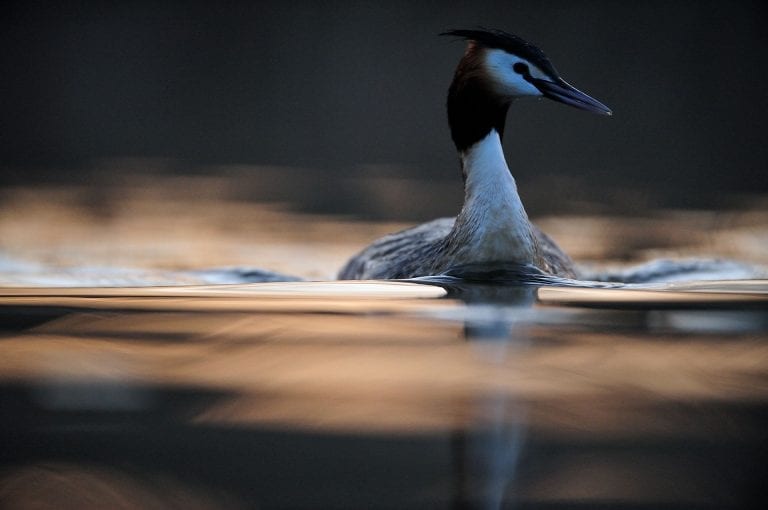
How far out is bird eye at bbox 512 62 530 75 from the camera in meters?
6.31

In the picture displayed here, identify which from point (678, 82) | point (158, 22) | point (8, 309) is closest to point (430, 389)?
point (8, 309)

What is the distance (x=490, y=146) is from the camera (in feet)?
20.9

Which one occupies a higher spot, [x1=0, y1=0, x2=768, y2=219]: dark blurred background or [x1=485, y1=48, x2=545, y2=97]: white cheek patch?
[x1=0, y1=0, x2=768, y2=219]: dark blurred background

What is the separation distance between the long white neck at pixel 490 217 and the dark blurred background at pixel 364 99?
17.0ft

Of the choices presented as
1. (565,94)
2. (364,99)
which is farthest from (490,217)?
(364,99)

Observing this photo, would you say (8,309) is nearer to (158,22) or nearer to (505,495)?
(505,495)

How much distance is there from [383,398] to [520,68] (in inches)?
138

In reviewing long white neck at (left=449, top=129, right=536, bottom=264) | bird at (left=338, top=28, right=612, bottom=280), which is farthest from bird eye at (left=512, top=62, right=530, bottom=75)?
long white neck at (left=449, top=129, right=536, bottom=264)

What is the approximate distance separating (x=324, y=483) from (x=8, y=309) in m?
2.55

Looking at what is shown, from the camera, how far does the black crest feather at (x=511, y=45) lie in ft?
20.7

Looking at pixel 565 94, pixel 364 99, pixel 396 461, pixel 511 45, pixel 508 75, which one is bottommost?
pixel 396 461

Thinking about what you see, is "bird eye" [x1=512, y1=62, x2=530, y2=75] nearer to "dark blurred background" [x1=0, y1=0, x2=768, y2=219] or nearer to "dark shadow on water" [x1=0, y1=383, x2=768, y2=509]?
"dark shadow on water" [x1=0, y1=383, x2=768, y2=509]

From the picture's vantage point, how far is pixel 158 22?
27391 millimetres

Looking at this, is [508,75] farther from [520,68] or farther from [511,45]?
[511,45]
